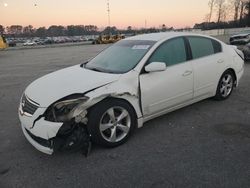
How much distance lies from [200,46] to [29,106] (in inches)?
130

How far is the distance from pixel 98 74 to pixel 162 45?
1216mm

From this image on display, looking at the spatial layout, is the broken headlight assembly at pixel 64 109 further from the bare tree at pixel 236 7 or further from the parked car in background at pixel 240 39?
the bare tree at pixel 236 7

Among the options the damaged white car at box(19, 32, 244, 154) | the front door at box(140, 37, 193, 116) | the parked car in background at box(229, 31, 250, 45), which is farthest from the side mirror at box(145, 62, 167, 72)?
the parked car in background at box(229, 31, 250, 45)

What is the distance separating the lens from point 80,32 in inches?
5027

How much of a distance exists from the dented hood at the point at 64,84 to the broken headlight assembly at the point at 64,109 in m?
0.07

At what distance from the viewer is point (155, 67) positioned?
161 inches

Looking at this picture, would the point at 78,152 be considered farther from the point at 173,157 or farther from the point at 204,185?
the point at 204,185

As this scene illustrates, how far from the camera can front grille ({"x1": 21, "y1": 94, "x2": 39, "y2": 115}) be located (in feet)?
11.6

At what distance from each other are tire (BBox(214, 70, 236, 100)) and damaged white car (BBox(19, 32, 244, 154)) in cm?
7

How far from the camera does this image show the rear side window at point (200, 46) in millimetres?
4952

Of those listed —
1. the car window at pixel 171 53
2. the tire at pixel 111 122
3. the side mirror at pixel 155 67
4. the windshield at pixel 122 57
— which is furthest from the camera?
the car window at pixel 171 53

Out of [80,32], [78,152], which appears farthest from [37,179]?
[80,32]

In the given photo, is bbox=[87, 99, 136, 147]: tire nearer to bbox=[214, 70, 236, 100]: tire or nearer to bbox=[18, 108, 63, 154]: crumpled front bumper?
bbox=[18, 108, 63, 154]: crumpled front bumper

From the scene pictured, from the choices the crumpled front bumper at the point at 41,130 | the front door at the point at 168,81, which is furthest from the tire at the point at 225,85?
Result: the crumpled front bumper at the point at 41,130
